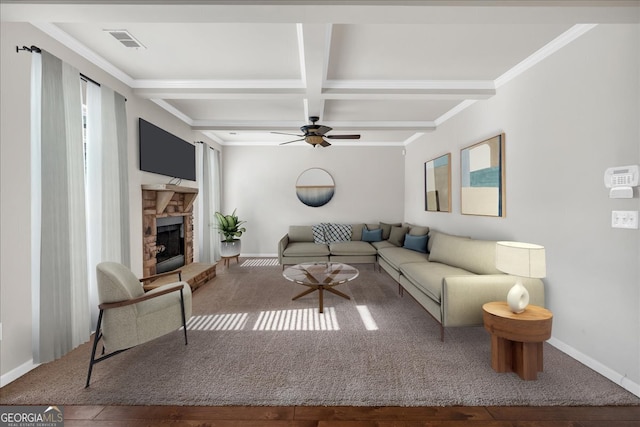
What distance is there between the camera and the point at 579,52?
234 cm

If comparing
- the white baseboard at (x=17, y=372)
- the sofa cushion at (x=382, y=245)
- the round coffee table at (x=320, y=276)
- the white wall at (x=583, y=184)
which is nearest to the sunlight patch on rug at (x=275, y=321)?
the round coffee table at (x=320, y=276)

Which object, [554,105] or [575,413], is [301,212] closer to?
[554,105]

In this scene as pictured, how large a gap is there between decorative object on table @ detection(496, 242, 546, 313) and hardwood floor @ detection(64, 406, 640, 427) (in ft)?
2.29

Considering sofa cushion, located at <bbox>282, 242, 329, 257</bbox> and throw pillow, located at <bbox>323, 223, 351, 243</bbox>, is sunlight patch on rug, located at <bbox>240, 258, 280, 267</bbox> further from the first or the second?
throw pillow, located at <bbox>323, 223, 351, 243</bbox>

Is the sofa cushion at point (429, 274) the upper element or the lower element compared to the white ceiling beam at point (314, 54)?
lower

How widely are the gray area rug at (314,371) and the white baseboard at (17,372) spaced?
45 millimetres

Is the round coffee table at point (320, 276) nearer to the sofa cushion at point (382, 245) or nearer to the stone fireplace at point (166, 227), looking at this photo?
the sofa cushion at point (382, 245)

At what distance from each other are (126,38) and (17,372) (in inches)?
115

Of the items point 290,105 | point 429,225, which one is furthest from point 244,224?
point 429,225

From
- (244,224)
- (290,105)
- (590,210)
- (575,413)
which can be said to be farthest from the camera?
(244,224)

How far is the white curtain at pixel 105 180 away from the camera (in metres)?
2.86

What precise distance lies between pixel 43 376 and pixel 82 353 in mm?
331

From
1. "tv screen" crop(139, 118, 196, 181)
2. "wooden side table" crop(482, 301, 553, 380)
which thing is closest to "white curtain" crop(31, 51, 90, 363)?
"tv screen" crop(139, 118, 196, 181)

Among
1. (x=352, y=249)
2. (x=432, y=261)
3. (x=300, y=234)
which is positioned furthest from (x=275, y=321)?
(x=300, y=234)
